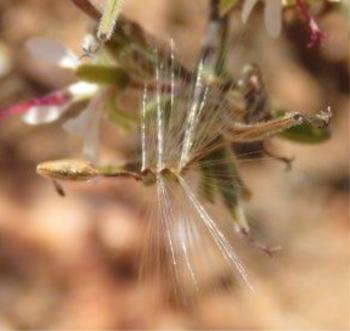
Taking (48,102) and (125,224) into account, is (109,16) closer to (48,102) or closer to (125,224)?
(48,102)

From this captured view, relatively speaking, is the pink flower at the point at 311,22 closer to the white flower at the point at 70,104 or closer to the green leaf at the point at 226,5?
the green leaf at the point at 226,5

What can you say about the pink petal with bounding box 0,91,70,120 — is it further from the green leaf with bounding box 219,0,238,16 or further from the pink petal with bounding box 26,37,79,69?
the green leaf with bounding box 219,0,238,16

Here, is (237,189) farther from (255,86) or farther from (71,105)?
(71,105)

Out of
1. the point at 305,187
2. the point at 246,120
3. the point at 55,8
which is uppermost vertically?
the point at 55,8

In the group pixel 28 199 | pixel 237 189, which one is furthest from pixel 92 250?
pixel 237 189

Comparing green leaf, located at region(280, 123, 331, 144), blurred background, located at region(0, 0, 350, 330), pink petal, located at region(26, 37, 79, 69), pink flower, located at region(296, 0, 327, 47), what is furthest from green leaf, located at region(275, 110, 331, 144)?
blurred background, located at region(0, 0, 350, 330)

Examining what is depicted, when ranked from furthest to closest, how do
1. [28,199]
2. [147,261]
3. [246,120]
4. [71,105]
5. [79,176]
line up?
[28,199] < [147,261] < [71,105] < [246,120] < [79,176]
